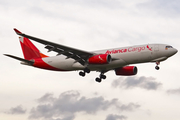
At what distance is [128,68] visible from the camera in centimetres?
5072

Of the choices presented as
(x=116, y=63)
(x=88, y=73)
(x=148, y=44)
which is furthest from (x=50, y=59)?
(x=148, y=44)

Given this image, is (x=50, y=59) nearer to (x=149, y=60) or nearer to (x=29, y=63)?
(x=29, y=63)

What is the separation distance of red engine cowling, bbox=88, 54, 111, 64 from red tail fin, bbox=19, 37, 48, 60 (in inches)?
387

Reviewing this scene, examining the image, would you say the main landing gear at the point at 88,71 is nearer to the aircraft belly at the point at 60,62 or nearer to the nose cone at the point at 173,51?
the aircraft belly at the point at 60,62

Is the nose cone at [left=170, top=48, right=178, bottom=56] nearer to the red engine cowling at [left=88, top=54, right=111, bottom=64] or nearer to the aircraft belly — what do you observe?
the red engine cowling at [left=88, top=54, right=111, bottom=64]

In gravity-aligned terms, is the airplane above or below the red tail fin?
below

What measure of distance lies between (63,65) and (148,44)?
11.6m

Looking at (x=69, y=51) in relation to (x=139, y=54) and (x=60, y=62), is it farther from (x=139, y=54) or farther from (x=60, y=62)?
(x=139, y=54)

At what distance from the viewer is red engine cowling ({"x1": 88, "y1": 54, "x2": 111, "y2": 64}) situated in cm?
4397

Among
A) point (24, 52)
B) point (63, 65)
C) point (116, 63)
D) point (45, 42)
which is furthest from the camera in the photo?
point (24, 52)

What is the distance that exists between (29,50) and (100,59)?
13.4 meters

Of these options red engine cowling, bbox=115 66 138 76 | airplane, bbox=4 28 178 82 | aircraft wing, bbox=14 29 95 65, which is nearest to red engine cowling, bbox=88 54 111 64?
airplane, bbox=4 28 178 82

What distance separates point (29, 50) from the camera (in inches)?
2090

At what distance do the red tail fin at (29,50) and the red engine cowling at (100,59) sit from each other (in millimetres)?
9821
